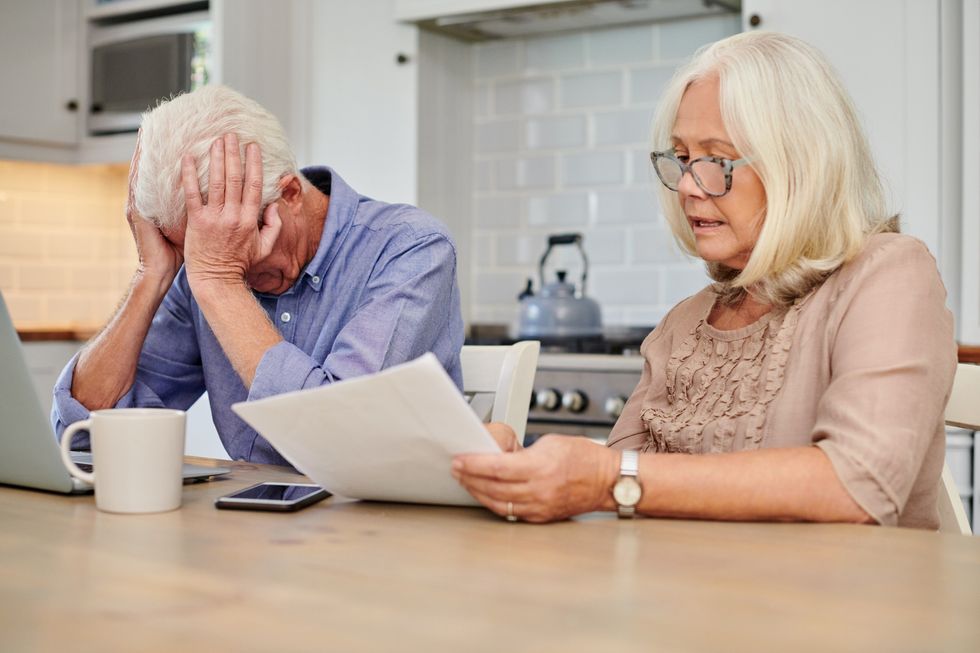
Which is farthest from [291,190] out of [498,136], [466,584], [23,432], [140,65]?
A: [140,65]

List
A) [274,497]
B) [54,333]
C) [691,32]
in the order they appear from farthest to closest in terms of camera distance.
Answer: [54,333], [691,32], [274,497]

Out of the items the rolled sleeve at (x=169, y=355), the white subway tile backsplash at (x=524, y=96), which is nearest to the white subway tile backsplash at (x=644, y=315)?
the white subway tile backsplash at (x=524, y=96)

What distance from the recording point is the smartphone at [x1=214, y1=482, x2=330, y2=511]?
1141 mm

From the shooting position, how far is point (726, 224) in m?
1.45

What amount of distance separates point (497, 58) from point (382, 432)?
286 centimetres

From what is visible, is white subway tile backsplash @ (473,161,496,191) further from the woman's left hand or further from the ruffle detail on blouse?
the woman's left hand

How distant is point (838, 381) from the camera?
3.90ft

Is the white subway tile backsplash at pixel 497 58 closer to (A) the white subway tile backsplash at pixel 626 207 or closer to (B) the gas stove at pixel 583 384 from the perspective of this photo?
(A) the white subway tile backsplash at pixel 626 207

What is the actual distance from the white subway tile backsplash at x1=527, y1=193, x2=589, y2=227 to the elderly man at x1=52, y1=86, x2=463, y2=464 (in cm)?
177

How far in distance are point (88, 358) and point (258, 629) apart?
1126mm

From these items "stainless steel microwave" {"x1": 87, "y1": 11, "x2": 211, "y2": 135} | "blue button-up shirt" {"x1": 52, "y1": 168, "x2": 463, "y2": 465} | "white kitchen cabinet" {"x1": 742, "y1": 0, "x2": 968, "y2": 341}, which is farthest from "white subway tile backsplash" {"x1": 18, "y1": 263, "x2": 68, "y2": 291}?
"white kitchen cabinet" {"x1": 742, "y1": 0, "x2": 968, "y2": 341}

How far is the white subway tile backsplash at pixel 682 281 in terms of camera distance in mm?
3400

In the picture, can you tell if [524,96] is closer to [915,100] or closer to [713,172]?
[915,100]

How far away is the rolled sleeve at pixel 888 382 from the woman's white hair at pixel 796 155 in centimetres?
10
